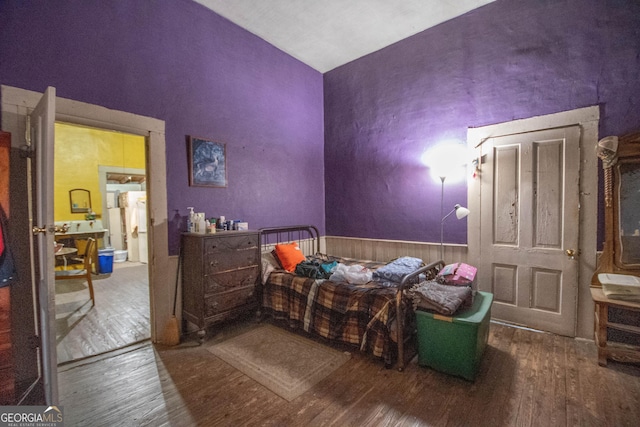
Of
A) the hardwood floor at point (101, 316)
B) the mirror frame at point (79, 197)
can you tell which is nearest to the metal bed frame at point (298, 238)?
the hardwood floor at point (101, 316)

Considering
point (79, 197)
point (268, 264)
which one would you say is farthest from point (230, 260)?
point (79, 197)

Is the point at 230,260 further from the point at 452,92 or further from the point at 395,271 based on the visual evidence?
the point at 452,92

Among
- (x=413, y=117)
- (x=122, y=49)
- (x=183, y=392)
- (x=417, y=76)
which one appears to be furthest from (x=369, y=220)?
(x=122, y=49)

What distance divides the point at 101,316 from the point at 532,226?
566cm

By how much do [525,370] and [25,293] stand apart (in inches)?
171

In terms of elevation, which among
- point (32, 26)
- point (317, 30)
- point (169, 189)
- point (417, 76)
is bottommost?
point (169, 189)

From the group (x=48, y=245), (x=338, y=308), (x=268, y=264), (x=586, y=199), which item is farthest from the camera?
(x=268, y=264)

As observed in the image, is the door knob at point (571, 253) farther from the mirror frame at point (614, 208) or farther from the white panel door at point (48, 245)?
the white panel door at point (48, 245)

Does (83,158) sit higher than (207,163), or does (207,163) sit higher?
(83,158)

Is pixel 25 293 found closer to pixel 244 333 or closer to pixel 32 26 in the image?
pixel 244 333

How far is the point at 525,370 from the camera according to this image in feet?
8.13

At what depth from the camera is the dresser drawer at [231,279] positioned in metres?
3.00

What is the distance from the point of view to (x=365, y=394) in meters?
2.18

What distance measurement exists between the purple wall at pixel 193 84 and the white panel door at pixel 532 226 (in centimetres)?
278
